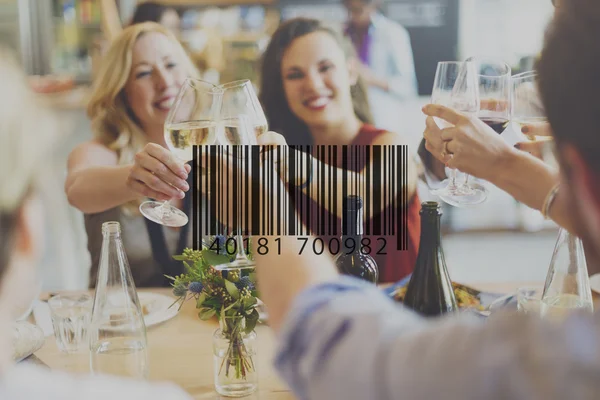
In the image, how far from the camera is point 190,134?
2.80 feet

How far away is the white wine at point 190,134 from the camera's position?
33.5 inches

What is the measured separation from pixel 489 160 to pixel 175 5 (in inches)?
88.9

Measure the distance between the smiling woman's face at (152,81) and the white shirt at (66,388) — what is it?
1.27 m

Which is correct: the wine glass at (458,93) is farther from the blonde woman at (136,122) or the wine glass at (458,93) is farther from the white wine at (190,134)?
the blonde woman at (136,122)

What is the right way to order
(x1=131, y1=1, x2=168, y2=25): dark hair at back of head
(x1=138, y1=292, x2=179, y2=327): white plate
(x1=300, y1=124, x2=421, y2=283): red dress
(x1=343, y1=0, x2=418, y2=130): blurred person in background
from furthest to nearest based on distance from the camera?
(x1=343, y1=0, x2=418, y2=130): blurred person in background
(x1=131, y1=1, x2=168, y2=25): dark hair at back of head
(x1=300, y1=124, x2=421, y2=283): red dress
(x1=138, y1=292, x2=179, y2=327): white plate

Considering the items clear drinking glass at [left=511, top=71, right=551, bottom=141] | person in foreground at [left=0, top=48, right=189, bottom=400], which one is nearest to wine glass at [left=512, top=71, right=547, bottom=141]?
clear drinking glass at [left=511, top=71, right=551, bottom=141]

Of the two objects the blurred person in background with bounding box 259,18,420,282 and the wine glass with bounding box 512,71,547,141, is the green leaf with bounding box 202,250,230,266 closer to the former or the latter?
the wine glass with bounding box 512,71,547,141

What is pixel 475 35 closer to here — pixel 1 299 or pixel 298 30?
pixel 298 30

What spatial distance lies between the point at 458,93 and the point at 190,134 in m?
0.35

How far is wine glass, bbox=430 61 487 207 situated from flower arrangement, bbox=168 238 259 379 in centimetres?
32

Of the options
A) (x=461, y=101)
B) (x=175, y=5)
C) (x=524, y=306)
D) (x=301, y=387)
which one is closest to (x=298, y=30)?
(x=461, y=101)

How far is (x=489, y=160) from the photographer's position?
2.53 feet

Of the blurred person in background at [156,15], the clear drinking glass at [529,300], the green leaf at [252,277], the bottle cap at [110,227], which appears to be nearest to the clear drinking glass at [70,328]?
the bottle cap at [110,227]

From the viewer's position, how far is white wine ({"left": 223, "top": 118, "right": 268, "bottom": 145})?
0.82 metres
